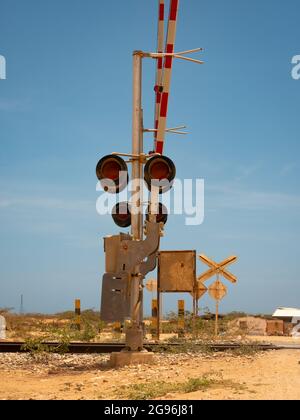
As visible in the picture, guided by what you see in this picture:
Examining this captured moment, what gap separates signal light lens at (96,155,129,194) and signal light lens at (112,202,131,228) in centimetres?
34

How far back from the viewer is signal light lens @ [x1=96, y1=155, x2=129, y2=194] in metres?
11.4

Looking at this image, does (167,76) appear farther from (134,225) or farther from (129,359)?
(129,359)

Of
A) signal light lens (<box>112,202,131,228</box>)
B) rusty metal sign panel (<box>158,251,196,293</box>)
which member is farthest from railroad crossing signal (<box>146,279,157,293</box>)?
signal light lens (<box>112,202,131,228</box>)

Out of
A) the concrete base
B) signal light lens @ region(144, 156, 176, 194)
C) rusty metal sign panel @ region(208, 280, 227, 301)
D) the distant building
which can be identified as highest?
signal light lens @ region(144, 156, 176, 194)

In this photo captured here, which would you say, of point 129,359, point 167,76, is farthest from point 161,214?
point 167,76

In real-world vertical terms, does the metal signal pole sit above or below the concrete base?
above

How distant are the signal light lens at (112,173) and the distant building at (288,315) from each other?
20.3m

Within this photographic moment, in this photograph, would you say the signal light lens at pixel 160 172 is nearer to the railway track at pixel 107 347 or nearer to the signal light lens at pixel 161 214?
the signal light lens at pixel 161 214

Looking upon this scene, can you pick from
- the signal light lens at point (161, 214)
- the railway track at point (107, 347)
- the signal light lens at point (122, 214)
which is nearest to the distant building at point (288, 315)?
the railway track at point (107, 347)

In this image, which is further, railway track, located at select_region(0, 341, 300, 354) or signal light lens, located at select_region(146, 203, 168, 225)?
railway track, located at select_region(0, 341, 300, 354)

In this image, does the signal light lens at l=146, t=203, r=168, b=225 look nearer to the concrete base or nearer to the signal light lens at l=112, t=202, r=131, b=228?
the signal light lens at l=112, t=202, r=131, b=228

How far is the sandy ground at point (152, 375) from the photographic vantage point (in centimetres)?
778
